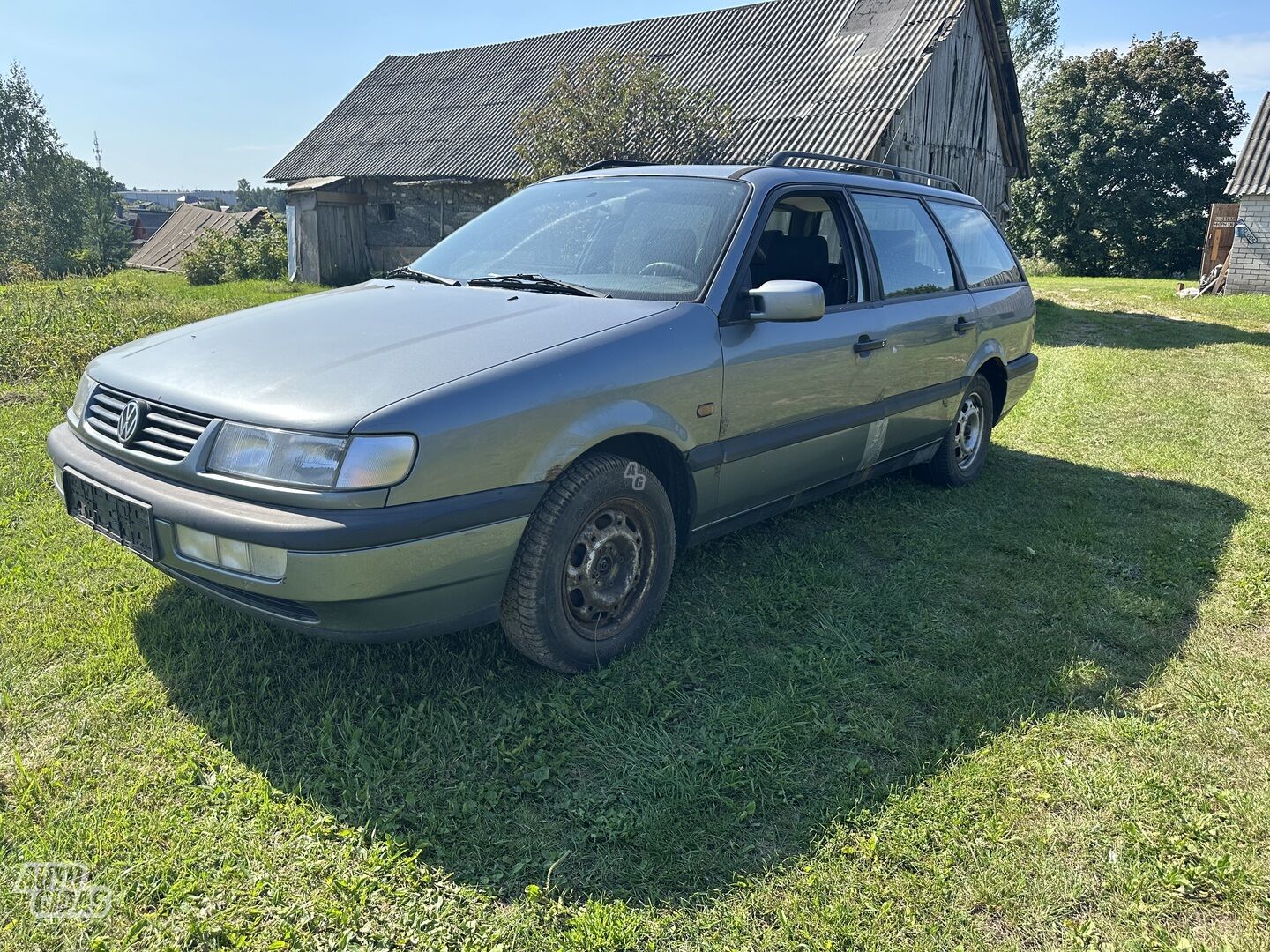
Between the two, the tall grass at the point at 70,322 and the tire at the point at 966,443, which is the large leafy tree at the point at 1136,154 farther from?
the tire at the point at 966,443

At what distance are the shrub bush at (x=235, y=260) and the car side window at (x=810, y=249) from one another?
20.2m

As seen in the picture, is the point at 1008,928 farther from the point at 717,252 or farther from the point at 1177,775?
the point at 717,252

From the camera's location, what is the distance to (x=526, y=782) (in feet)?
8.52

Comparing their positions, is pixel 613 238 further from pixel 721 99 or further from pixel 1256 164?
pixel 1256 164

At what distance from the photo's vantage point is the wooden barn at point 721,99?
15406mm

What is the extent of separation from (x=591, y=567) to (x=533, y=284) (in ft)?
3.91

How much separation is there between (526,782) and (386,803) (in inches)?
15.1

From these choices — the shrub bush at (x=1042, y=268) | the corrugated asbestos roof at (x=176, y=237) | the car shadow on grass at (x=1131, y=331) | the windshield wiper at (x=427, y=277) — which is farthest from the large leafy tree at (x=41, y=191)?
the windshield wiper at (x=427, y=277)

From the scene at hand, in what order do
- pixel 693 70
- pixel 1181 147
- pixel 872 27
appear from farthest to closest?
pixel 1181 147
pixel 693 70
pixel 872 27

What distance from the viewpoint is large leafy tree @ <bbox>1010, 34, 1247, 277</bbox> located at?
31141 millimetres

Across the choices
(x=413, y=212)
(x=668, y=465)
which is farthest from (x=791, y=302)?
(x=413, y=212)

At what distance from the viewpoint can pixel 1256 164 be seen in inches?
901

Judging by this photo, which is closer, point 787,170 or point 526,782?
point 526,782

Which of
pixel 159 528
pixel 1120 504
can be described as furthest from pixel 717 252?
pixel 1120 504
